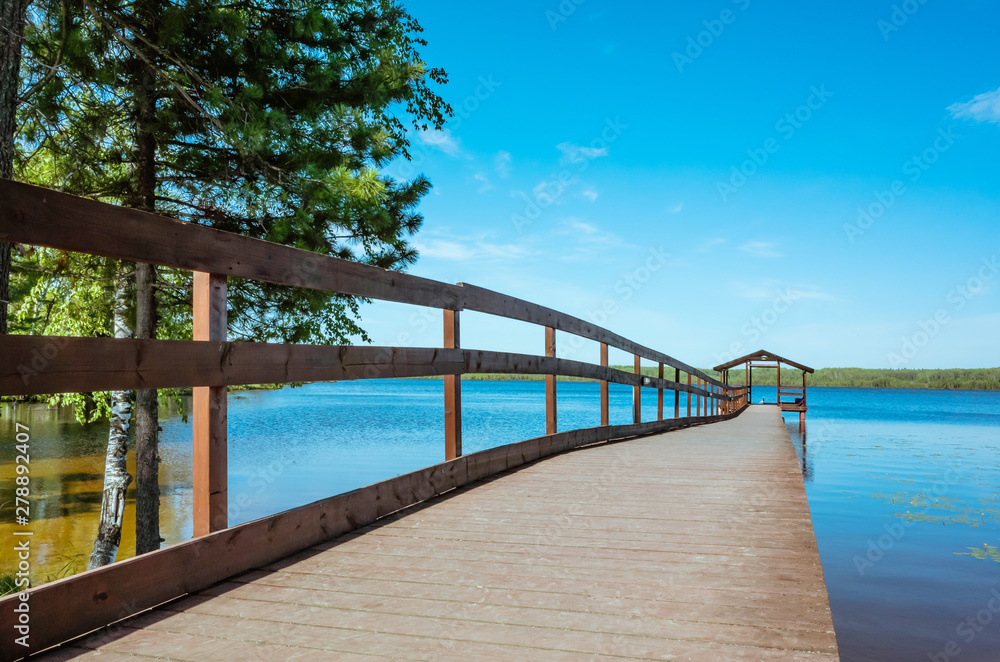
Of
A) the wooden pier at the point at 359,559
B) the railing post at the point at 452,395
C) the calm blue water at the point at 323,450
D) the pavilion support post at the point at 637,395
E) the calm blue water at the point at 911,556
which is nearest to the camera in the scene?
the wooden pier at the point at 359,559

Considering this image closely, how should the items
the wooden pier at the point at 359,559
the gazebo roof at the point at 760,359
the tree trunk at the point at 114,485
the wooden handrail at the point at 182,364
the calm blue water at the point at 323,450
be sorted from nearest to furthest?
the wooden handrail at the point at 182,364 → the wooden pier at the point at 359,559 → the tree trunk at the point at 114,485 → the calm blue water at the point at 323,450 → the gazebo roof at the point at 760,359

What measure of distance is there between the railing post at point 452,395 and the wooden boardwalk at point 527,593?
502mm

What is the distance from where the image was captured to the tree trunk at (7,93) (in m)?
5.09

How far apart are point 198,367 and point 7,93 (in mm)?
4680

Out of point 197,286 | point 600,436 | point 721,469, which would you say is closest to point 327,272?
point 197,286

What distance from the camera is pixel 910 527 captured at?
10.7 meters

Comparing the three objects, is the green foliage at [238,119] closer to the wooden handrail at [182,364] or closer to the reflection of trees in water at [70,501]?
the reflection of trees in water at [70,501]

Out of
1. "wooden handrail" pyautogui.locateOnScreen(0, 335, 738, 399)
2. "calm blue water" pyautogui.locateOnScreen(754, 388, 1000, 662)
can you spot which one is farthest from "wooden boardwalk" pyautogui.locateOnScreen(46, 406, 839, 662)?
"calm blue water" pyautogui.locateOnScreen(754, 388, 1000, 662)

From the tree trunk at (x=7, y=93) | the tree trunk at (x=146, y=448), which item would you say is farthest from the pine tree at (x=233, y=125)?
the tree trunk at (x=7, y=93)

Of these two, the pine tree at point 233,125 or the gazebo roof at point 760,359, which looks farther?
the gazebo roof at point 760,359

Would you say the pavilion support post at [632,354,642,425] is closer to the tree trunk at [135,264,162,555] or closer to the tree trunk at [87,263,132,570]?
the tree trunk at [135,264,162,555]

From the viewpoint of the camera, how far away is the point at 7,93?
17.3ft

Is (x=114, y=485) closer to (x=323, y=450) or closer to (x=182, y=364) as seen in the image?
(x=182, y=364)

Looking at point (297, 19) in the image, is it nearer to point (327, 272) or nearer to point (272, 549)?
point (327, 272)
